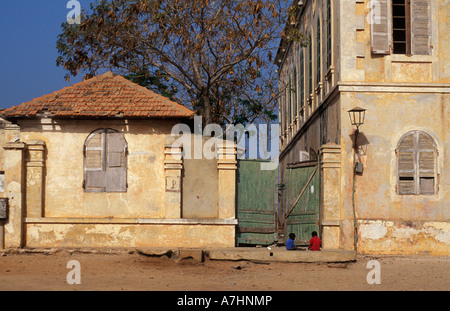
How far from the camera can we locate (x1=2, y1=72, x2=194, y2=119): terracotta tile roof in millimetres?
16141

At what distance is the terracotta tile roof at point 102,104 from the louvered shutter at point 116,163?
65 cm

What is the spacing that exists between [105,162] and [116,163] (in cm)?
26

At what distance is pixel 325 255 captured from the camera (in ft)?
49.4

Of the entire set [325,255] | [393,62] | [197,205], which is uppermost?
[393,62]

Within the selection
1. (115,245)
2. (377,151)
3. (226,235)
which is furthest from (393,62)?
(115,245)

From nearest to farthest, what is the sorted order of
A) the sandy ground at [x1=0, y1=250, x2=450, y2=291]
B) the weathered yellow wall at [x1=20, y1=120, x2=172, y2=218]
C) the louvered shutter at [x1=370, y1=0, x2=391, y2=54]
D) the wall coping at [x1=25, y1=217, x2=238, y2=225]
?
the sandy ground at [x1=0, y1=250, x2=450, y2=291], the wall coping at [x1=25, y1=217, x2=238, y2=225], the weathered yellow wall at [x1=20, y1=120, x2=172, y2=218], the louvered shutter at [x1=370, y1=0, x2=391, y2=54]

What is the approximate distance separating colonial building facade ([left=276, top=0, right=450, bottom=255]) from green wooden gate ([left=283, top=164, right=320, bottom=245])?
300 mm

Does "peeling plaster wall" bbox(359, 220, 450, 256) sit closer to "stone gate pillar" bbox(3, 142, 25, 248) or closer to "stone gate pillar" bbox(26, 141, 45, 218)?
"stone gate pillar" bbox(26, 141, 45, 218)

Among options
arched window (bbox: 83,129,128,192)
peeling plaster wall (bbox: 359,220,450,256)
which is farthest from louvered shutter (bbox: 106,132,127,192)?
peeling plaster wall (bbox: 359,220,450,256)

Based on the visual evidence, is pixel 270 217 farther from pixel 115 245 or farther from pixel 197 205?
pixel 115 245

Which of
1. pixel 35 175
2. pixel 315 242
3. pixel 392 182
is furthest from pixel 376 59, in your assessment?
pixel 35 175

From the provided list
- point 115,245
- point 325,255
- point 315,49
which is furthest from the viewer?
point 315,49

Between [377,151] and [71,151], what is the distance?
7.26 metres

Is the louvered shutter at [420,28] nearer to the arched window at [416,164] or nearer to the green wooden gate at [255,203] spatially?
the arched window at [416,164]
